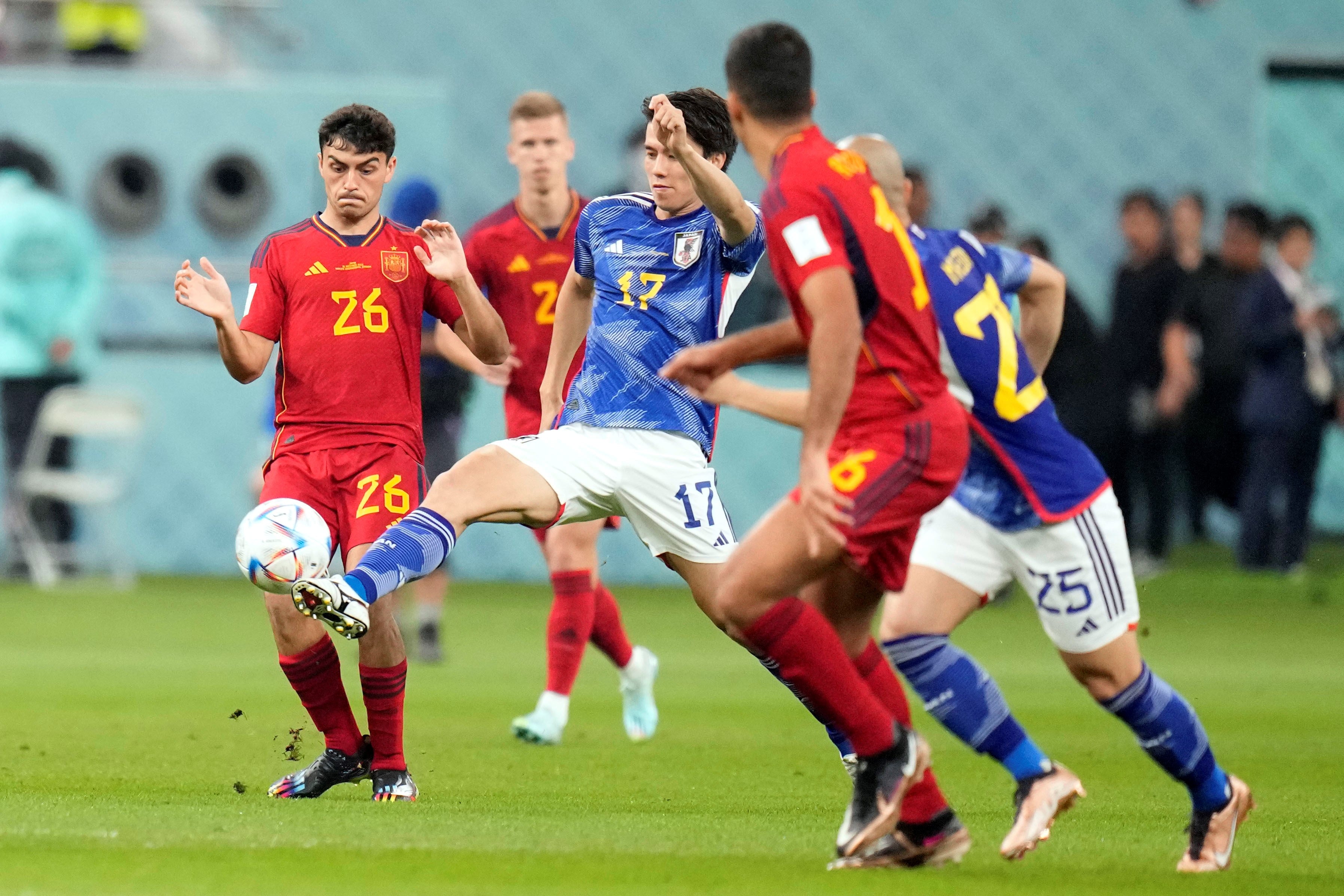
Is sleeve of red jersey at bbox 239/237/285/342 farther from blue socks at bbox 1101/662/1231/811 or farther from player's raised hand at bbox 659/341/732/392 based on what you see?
blue socks at bbox 1101/662/1231/811

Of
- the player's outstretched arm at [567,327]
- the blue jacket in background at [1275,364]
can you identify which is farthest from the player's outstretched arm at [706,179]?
the blue jacket in background at [1275,364]

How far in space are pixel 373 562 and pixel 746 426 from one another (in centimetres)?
1183

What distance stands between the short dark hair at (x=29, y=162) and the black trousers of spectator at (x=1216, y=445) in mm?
9759

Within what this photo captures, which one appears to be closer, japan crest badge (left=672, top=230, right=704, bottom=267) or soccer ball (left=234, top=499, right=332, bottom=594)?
soccer ball (left=234, top=499, right=332, bottom=594)

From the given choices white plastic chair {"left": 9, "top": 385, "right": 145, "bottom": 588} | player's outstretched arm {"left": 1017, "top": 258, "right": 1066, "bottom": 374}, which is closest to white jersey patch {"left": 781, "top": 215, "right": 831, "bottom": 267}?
A: player's outstretched arm {"left": 1017, "top": 258, "right": 1066, "bottom": 374}

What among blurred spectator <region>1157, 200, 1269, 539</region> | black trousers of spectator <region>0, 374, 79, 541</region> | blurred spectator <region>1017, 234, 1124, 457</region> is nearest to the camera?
blurred spectator <region>1017, 234, 1124, 457</region>

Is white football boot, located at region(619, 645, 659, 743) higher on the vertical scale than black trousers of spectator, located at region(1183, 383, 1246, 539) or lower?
higher

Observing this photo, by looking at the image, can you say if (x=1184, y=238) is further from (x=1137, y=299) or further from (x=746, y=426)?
(x=746, y=426)

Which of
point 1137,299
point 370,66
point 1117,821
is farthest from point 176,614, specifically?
point 1117,821

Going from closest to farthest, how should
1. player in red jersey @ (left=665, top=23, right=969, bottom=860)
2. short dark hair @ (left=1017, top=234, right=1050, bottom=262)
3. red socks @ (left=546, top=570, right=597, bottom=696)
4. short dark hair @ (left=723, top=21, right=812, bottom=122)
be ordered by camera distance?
player in red jersey @ (left=665, top=23, right=969, bottom=860) < short dark hair @ (left=723, top=21, right=812, bottom=122) < red socks @ (left=546, top=570, right=597, bottom=696) < short dark hair @ (left=1017, top=234, right=1050, bottom=262)

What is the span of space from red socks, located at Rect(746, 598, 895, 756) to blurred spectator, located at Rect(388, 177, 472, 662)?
6.09 meters

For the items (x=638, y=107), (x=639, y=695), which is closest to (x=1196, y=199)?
(x=638, y=107)

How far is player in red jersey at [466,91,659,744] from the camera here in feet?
28.3

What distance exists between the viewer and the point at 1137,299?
16.6 metres
